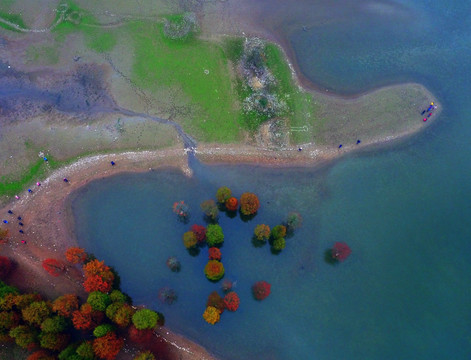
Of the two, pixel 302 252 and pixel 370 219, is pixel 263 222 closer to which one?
pixel 302 252

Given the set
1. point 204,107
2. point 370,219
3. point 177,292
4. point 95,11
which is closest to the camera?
point 177,292

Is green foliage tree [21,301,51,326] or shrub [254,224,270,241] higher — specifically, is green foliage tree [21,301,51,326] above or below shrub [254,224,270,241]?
below

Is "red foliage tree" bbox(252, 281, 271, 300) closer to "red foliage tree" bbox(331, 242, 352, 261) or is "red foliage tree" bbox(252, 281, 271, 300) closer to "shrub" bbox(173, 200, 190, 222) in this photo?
"red foliage tree" bbox(331, 242, 352, 261)

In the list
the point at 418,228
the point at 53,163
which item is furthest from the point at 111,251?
the point at 418,228

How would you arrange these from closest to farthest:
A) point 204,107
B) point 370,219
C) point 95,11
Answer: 1. point 370,219
2. point 204,107
3. point 95,11

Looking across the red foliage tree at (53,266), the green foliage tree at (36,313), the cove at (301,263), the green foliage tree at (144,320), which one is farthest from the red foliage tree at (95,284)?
the red foliage tree at (53,266)

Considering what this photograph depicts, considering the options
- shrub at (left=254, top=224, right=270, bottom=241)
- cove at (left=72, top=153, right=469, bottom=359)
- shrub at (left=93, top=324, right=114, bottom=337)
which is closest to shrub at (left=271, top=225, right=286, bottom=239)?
shrub at (left=254, top=224, right=270, bottom=241)
